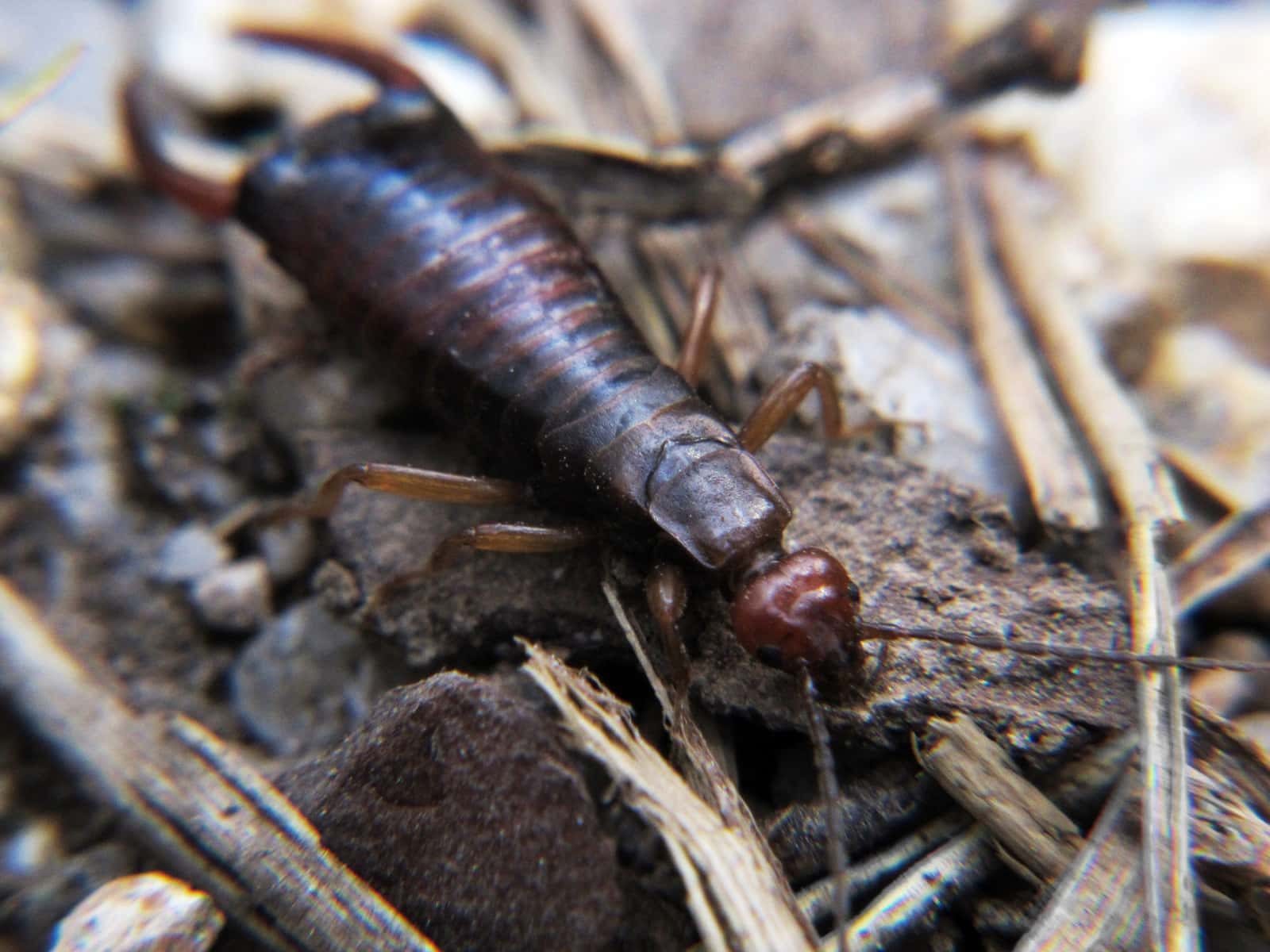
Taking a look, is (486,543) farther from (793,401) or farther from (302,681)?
(793,401)

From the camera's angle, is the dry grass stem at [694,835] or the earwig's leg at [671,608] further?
the earwig's leg at [671,608]

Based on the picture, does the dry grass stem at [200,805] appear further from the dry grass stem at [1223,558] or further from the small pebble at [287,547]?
the dry grass stem at [1223,558]

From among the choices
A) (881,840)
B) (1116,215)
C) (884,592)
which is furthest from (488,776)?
(1116,215)

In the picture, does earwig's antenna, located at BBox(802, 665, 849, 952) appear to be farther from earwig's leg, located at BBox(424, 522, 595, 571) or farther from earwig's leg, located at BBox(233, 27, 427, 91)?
earwig's leg, located at BBox(233, 27, 427, 91)

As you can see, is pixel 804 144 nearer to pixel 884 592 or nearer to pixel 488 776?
pixel 884 592

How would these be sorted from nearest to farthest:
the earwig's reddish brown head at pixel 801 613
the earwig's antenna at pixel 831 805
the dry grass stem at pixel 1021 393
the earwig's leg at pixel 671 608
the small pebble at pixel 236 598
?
the earwig's antenna at pixel 831 805, the earwig's reddish brown head at pixel 801 613, the earwig's leg at pixel 671 608, the dry grass stem at pixel 1021 393, the small pebble at pixel 236 598

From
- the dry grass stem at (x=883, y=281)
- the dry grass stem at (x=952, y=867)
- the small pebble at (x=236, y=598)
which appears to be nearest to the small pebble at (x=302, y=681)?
the small pebble at (x=236, y=598)

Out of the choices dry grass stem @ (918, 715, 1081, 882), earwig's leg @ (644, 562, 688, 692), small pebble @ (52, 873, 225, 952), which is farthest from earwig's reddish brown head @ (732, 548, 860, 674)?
small pebble @ (52, 873, 225, 952)
